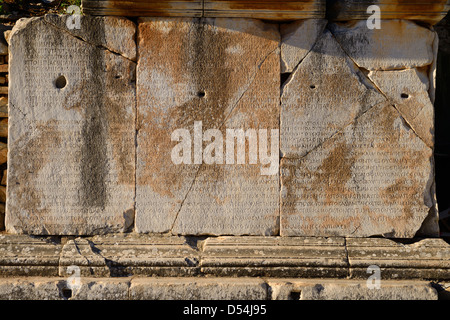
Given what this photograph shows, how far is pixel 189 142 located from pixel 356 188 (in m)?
1.39

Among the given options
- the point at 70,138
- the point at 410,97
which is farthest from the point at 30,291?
the point at 410,97

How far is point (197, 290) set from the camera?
133 inches

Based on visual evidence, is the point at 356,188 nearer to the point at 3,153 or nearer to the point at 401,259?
the point at 401,259

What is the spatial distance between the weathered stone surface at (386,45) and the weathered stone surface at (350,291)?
172 centimetres

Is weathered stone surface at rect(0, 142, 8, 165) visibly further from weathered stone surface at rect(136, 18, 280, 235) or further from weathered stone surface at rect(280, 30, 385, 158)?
weathered stone surface at rect(280, 30, 385, 158)

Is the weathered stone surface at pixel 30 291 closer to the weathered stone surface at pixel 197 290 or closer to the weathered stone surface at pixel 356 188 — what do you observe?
the weathered stone surface at pixel 197 290

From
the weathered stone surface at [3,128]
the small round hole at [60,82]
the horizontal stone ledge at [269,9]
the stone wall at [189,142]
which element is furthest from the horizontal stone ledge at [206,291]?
the horizontal stone ledge at [269,9]

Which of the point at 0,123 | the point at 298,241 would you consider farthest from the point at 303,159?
the point at 0,123

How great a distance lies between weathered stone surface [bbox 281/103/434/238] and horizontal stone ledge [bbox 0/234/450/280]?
16cm

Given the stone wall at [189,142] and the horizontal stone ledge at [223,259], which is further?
the stone wall at [189,142]

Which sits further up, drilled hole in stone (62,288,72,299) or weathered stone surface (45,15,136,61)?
weathered stone surface (45,15,136,61)

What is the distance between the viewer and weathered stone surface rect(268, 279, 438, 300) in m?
3.38

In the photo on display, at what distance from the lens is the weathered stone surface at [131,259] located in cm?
A: 353

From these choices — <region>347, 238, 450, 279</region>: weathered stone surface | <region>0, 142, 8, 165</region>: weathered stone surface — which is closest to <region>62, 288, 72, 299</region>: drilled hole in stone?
<region>0, 142, 8, 165</region>: weathered stone surface
